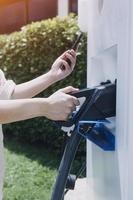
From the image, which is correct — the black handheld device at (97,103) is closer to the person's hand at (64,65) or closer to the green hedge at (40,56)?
the person's hand at (64,65)

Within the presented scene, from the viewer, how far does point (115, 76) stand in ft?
5.18

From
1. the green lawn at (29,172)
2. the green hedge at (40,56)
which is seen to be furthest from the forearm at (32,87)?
the green hedge at (40,56)

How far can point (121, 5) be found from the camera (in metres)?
1.37

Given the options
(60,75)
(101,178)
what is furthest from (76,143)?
(60,75)

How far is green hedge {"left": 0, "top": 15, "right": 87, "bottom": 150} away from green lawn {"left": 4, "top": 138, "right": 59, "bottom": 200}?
24cm

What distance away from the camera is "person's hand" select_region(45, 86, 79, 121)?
1.54 metres

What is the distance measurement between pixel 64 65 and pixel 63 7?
6642 mm

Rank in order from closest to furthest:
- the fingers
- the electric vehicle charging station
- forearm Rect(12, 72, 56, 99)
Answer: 1. the electric vehicle charging station
2. the fingers
3. forearm Rect(12, 72, 56, 99)

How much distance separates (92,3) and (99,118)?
2.50ft

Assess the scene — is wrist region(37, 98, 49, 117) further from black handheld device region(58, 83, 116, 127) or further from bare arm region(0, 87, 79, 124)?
black handheld device region(58, 83, 116, 127)

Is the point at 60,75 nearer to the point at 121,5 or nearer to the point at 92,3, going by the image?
the point at 92,3

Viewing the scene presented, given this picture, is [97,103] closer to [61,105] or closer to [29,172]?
[61,105]

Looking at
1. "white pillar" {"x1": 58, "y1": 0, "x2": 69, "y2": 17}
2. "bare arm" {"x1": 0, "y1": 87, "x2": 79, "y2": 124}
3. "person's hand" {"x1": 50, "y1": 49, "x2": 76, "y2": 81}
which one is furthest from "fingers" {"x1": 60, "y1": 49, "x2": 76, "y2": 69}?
"white pillar" {"x1": 58, "y1": 0, "x2": 69, "y2": 17}

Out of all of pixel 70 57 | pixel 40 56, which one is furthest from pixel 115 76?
pixel 40 56
